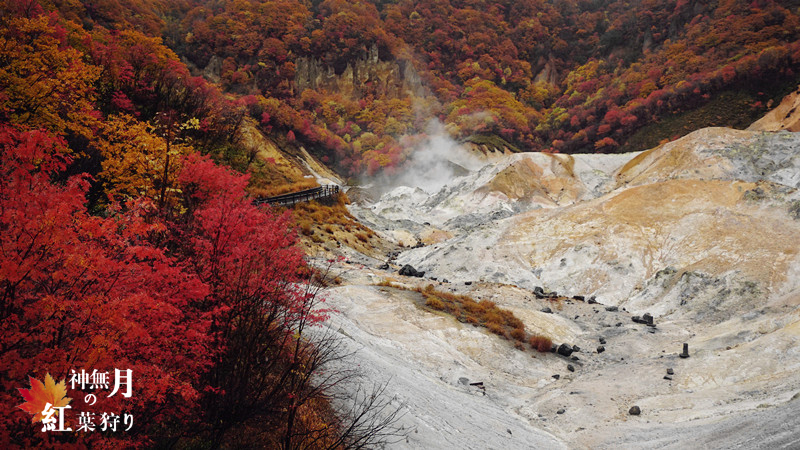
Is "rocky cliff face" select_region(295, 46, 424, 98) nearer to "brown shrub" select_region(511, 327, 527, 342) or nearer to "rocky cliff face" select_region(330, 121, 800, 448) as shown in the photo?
"rocky cliff face" select_region(330, 121, 800, 448)

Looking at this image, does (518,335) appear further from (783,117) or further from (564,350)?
(783,117)

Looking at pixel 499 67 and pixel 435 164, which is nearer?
pixel 435 164

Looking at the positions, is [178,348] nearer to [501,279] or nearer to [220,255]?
[220,255]

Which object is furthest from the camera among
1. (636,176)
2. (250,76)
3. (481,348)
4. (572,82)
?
(572,82)

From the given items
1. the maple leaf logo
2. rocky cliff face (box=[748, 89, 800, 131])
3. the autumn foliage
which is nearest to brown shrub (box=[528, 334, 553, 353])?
the autumn foliage

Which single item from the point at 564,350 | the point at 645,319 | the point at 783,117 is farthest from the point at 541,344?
the point at 783,117

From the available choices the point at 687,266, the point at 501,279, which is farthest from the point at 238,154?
the point at 687,266
